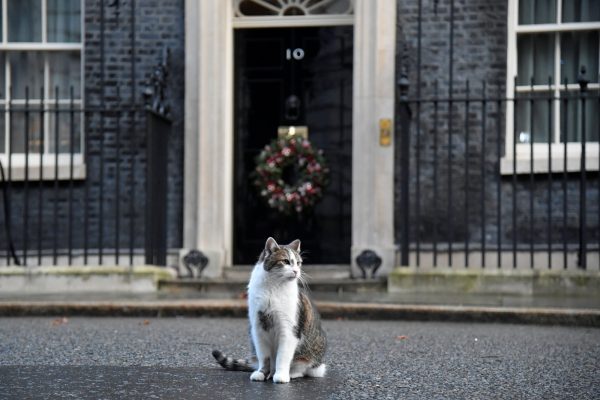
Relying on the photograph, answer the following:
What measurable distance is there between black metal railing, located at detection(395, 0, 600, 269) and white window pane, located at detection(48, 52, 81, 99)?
12.0 feet

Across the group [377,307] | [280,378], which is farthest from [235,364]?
[377,307]

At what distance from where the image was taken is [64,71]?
13.8 m

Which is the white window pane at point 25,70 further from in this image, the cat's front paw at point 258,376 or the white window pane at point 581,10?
the cat's front paw at point 258,376

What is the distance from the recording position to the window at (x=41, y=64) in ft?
44.9

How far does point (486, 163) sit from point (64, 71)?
4793mm

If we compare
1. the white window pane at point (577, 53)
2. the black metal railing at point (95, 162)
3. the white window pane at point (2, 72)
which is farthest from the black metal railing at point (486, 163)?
the white window pane at point (2, 72)

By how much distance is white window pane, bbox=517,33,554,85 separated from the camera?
13156 mm

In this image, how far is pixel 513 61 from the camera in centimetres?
1305

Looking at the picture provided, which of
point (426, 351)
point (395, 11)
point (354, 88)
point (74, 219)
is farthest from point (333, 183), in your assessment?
point (426, 351)

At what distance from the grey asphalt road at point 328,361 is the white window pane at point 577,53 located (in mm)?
4123

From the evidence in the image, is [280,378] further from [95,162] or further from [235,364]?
[95,162]

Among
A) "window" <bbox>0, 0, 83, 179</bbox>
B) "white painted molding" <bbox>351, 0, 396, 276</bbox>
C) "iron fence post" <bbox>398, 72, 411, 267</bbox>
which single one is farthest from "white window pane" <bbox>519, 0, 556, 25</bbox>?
"window" <bbox>0, 0, 83, 179</bbox>

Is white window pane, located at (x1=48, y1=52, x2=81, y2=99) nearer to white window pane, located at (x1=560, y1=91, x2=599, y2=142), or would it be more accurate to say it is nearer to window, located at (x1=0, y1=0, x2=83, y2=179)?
window, located at (x1=0, y1=0, x2=83, y2=179)

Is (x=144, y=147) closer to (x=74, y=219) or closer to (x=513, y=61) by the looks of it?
(x=74, y=219)
